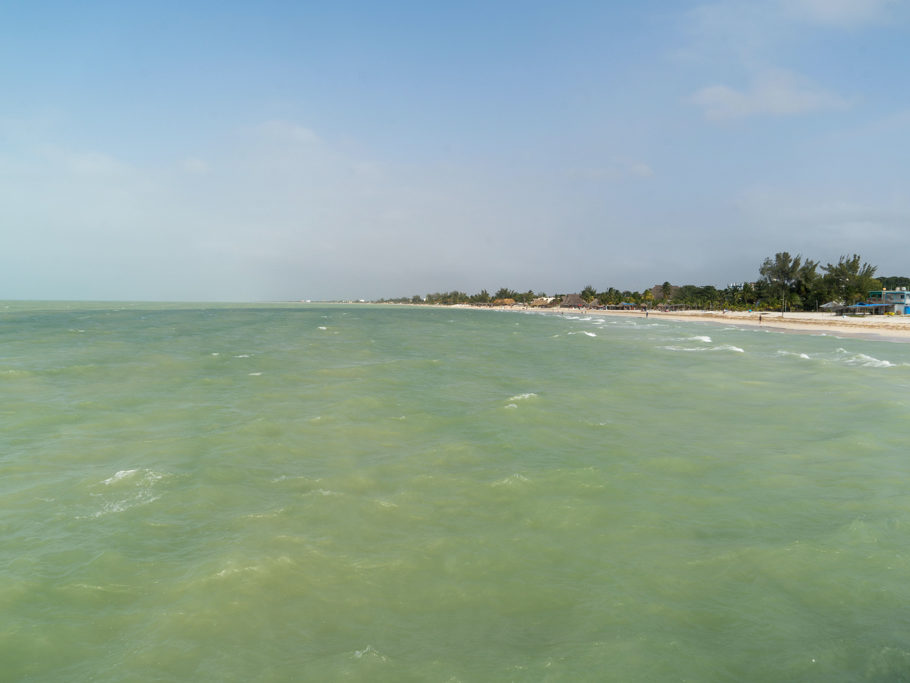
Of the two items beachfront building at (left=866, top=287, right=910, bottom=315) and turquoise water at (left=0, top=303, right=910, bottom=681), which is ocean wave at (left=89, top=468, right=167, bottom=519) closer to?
turquoise water at (left=0, top=303, right=910, bottom=681)

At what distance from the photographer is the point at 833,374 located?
28.2m

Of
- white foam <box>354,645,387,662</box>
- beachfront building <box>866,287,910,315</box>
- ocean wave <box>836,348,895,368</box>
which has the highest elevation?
beachfront building <box>866,287,910,315</box>

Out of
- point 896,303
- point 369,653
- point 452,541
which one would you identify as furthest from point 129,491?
point 896,303

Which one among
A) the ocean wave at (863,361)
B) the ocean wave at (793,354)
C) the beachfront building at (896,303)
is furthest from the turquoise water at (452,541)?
the beachfront building at (896,303)

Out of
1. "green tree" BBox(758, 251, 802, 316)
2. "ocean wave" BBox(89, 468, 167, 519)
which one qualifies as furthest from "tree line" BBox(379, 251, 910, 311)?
"ocean wave" BBox(89, 468, 167, 519)

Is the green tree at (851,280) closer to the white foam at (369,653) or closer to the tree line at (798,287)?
the tree line at (798,287)

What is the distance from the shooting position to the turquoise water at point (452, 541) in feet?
20.2

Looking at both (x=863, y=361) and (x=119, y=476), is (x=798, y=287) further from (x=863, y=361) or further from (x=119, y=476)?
→ (x=119, y=476)

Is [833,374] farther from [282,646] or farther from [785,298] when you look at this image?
[785,298]

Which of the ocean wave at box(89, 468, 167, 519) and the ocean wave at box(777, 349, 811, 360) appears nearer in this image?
the ocean wave at box(89, 468, 167, 519)

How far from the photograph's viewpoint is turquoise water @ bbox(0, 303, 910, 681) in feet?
20.2

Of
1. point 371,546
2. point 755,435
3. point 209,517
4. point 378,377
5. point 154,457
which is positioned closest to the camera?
point 371,546

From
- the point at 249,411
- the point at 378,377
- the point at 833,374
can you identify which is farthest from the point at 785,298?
the point at 249,411

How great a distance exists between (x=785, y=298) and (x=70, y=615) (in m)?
155
